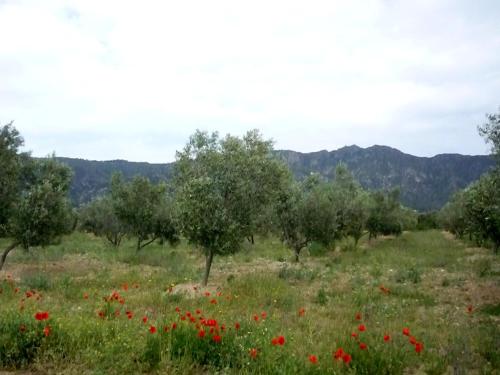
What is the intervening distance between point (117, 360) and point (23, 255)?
26699mm

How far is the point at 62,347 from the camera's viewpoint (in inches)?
255

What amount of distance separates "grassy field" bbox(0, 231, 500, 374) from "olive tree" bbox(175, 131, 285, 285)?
2.11 metres

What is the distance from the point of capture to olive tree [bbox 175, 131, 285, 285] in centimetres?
1736

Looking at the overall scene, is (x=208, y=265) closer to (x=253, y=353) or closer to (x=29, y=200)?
(x=29, y=200)

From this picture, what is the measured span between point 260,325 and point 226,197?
10.2 m

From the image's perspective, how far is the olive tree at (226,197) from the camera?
57.0 feet

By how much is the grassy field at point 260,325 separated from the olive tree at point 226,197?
2109mm

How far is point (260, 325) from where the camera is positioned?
8.28 m

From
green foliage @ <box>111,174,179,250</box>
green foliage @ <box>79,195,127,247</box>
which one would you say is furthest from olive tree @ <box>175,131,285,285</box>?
green foliage @ <box>79,195,127,247</box>

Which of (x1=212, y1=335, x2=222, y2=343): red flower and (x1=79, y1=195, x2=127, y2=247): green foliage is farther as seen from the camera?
(x1=79, y1=195, x2=127, y2=247): green foliage

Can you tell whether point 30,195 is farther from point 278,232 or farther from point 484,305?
point 484,305

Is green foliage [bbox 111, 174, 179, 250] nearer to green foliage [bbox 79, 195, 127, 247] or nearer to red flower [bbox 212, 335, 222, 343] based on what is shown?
green foliage [bbox 79, 195, 127, 247]

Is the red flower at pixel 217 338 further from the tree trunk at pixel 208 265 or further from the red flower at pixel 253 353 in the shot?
the tree trunk at pixel 208 265

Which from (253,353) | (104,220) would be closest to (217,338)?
(253,353)
